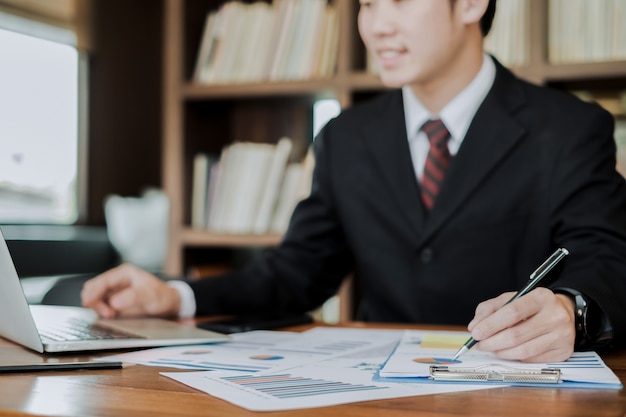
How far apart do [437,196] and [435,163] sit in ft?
0.32

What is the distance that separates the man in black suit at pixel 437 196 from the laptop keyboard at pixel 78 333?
16cm

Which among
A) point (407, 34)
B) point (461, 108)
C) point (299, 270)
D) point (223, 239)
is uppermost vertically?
point (407, 34)

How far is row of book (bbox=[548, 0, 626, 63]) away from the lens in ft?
7.45

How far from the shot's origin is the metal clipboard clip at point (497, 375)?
2.71 ft

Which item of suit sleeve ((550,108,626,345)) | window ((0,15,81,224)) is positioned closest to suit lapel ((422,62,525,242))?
suit sleeve ((550,108,626,345))

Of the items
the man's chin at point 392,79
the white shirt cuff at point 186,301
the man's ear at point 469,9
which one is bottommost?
the white shirt cuff at point 186,301

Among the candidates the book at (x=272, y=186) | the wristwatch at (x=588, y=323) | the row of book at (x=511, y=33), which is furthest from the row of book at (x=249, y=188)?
the wristwatch at (x=588, y=323)

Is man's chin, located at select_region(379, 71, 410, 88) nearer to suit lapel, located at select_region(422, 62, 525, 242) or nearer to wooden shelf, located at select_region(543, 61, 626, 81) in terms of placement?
suit lapel, located at select_region(422, 62, 525, 242)

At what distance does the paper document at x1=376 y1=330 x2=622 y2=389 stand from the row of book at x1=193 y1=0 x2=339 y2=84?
1.69 metres

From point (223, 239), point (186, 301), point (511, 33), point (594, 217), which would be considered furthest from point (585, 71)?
point (186, 301)

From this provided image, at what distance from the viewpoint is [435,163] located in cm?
165

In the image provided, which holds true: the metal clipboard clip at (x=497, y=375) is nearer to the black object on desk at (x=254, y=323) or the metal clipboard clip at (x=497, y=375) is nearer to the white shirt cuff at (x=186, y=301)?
the black object on desk at (x=254, y=323)

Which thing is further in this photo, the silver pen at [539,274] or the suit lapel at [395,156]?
the suit lapel at [395,156]

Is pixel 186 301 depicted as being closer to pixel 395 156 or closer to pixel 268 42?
pixel 395 156
